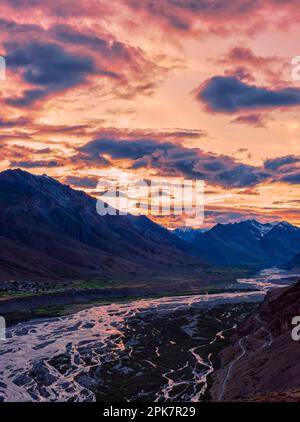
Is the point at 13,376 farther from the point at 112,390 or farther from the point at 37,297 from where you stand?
the point at 37,297

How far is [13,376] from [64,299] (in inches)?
3896

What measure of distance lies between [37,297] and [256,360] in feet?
335

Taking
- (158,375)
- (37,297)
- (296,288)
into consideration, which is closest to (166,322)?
(296,288)

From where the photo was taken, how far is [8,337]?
8419 cm

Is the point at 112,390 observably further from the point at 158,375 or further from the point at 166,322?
the point at 166,322

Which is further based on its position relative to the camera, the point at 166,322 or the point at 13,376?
the point at 166,322

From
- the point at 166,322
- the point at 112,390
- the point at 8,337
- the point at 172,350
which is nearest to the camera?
the point at 112,390

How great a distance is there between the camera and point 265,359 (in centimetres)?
5222

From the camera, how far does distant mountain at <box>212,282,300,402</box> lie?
41.8m

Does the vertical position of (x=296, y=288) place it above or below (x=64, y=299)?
above

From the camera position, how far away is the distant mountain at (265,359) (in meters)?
41.8
